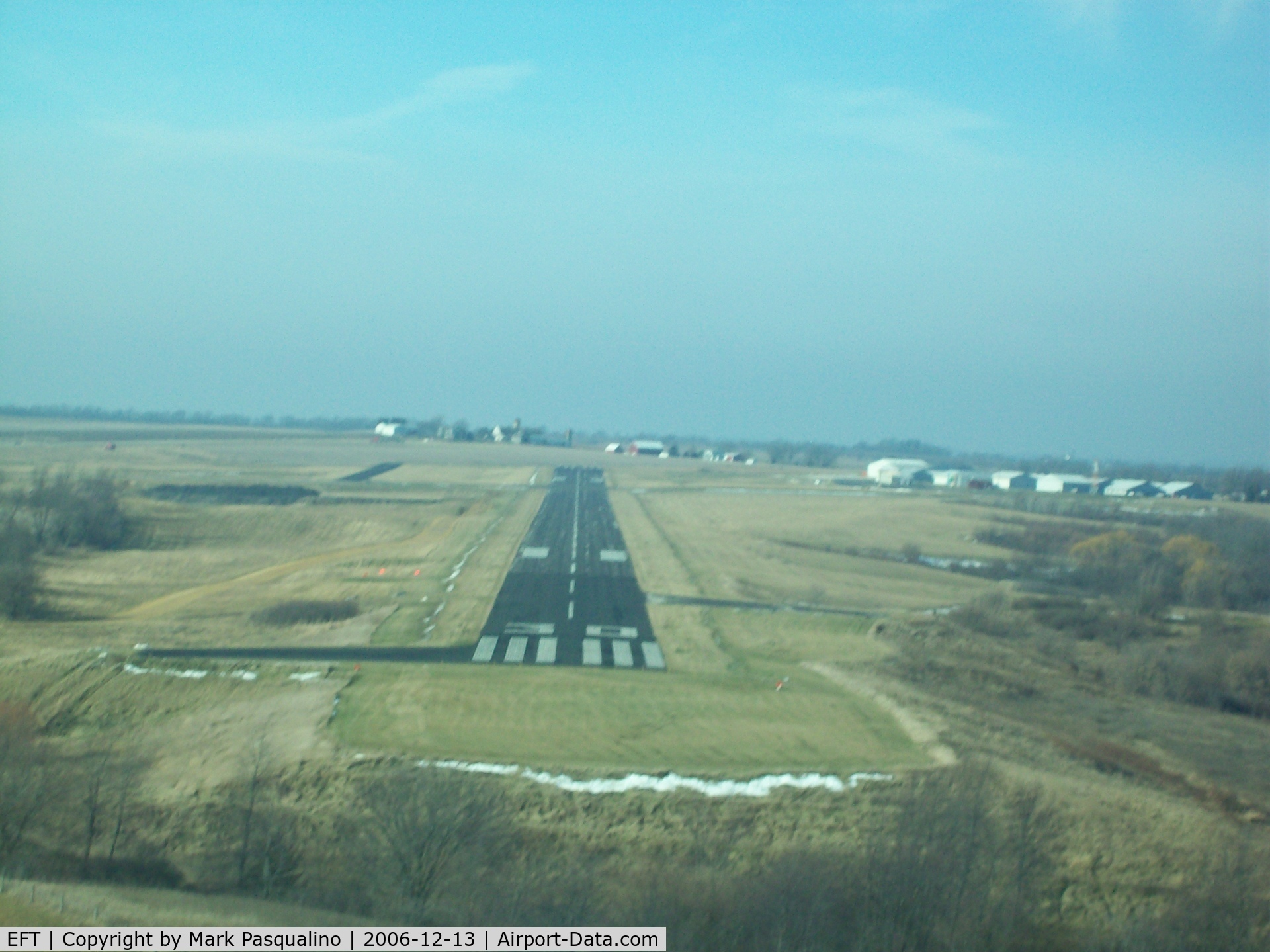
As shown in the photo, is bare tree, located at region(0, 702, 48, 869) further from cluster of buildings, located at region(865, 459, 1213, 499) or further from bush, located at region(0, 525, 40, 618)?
cluster of buildings, located at region(865, 459, 1213, 499)

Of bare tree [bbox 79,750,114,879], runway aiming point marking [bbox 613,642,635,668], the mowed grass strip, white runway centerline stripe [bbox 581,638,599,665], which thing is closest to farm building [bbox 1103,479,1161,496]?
runway aiming point marking [bbox 613,642,635,668]

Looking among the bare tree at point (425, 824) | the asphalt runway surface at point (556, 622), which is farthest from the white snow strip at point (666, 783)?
the asphalt runway surface at point (556, 622)

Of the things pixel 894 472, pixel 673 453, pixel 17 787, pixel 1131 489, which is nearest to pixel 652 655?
pixel 17 787

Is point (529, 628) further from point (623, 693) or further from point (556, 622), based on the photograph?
point (623, 693)

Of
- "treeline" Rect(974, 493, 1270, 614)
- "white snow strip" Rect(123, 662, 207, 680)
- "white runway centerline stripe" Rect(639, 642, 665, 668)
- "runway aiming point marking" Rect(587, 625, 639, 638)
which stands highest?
"treeline" Rect(974, 493, 1270, 614)

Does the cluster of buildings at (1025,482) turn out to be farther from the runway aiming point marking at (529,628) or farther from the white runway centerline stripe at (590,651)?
the white runway centerline stripe at (590,651)

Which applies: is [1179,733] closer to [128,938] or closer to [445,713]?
[445,713]

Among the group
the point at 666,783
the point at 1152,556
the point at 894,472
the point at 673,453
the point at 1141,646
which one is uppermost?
the point at 673,453
